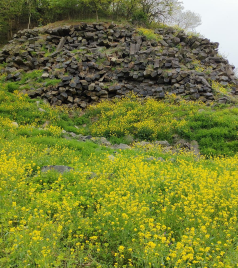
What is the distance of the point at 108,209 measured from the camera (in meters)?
3.96

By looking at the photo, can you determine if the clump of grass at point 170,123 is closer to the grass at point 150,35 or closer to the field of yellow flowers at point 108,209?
the field of yellow flowers at point 108,209

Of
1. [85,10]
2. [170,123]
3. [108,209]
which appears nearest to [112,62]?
[170,123]

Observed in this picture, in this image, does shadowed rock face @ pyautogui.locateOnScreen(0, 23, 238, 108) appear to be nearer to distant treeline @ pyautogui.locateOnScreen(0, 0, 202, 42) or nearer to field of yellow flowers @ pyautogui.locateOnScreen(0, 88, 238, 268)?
distant treeline @ pyautogui.locateOnScreen(0, 0, 202, 42)

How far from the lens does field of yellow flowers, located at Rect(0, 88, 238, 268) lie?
9.54 feet

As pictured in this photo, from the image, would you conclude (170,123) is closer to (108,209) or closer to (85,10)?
(108,209)

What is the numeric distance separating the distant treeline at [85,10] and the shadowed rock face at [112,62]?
3039mm

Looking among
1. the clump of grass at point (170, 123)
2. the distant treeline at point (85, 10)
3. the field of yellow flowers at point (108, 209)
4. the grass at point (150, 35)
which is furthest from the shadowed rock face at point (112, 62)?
the field of yellow flowers at point (108, 209)

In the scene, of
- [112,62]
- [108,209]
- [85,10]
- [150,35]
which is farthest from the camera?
[85,10]

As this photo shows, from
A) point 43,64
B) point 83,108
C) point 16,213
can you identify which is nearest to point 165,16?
point 43,64

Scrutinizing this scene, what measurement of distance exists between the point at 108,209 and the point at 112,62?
50.1 ft

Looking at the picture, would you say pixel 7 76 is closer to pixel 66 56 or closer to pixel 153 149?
pixel 66 56

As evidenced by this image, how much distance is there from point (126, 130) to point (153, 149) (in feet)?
9.21

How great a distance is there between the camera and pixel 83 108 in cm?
1525

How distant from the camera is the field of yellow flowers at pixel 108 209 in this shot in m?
2.91
